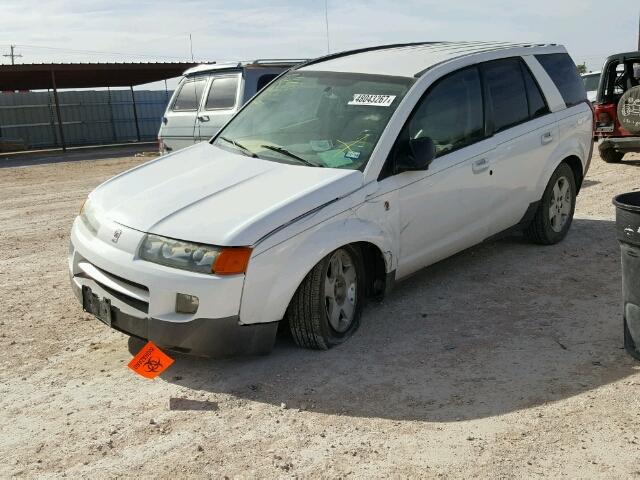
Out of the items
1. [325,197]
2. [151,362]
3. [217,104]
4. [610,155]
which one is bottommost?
[610,155]

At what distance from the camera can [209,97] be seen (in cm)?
1038

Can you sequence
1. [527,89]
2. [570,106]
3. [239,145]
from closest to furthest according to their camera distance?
[239,145], [527,89], [570,106]

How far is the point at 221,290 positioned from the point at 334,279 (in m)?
0.90

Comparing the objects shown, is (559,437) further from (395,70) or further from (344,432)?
(395,70)

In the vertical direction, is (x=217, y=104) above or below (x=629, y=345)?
above

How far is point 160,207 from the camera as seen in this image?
4227mm

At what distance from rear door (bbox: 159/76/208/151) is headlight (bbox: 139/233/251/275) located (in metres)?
6.55

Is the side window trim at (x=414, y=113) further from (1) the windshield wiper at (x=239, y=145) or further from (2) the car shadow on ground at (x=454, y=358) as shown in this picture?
(2) the car shadow on ground at (x=454, y=358)

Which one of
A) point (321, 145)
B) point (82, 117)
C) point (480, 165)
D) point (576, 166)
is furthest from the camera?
point (82, 117)

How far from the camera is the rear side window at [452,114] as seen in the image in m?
4.98

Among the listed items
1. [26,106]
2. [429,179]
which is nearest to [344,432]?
[429,179]

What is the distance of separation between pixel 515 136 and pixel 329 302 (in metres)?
2.43

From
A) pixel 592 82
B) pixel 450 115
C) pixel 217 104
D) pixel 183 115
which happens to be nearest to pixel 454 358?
pixel 450 115

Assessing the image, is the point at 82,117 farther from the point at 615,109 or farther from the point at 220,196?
the point at 220,196
